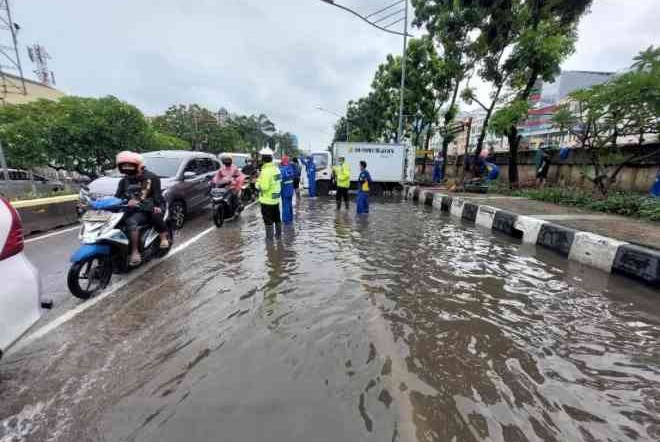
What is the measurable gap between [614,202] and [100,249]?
10.2 meters

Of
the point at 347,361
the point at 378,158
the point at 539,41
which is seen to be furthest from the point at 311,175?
the point at 347,361

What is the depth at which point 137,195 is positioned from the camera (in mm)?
4438

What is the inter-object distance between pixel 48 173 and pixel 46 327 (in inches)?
1192

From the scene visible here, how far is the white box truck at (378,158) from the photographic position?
14.2 m

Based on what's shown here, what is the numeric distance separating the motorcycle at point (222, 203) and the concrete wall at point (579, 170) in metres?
9.86

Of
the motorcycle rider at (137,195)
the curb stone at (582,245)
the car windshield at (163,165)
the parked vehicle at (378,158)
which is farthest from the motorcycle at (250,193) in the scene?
the curb stone at (582,245)

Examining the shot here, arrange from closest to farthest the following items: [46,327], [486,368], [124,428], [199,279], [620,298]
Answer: [124,428] < [486,368] < [46,327] < [620,298] < [199,279]

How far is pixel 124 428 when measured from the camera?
185 centimetres

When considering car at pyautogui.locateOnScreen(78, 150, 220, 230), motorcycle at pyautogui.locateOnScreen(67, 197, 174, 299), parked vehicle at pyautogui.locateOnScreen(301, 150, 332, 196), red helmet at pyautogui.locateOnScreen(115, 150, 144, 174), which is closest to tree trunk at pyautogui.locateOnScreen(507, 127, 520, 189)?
parked vehicle at pyautogui.locateOnScreen(301, 150, 332, 196)

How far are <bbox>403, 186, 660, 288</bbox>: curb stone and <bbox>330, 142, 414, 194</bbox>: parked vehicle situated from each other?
257 inches

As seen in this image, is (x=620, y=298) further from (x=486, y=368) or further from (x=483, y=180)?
(x=483, y=180)

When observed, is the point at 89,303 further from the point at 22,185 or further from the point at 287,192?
the point at 22,185

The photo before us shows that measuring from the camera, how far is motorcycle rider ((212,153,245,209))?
796cm

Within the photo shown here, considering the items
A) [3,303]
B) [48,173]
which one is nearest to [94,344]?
[3,303]
